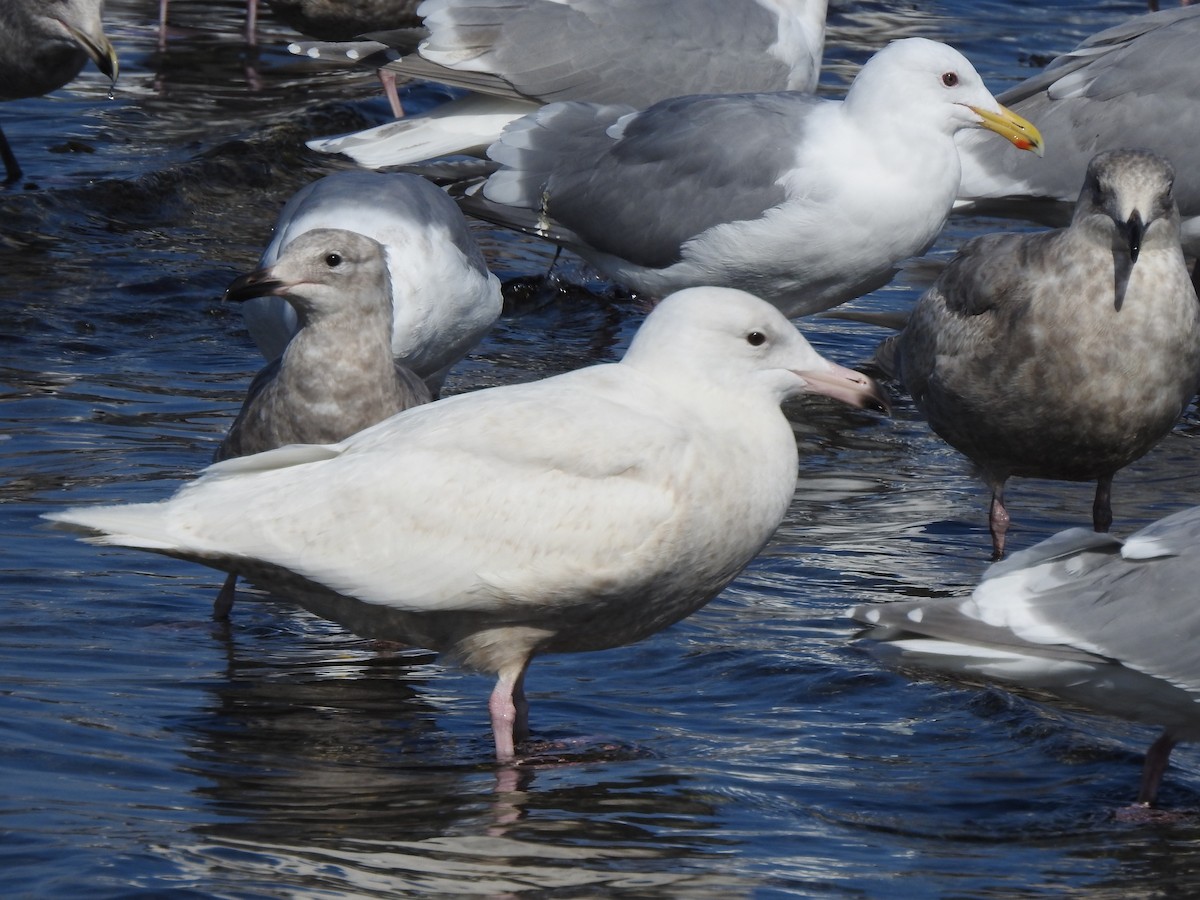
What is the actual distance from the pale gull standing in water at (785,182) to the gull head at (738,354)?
10.8 feet

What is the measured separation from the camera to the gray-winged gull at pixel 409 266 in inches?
289

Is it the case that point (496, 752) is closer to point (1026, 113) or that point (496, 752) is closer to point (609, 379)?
point (609, 379)

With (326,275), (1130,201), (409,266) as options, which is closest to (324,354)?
(326,275)

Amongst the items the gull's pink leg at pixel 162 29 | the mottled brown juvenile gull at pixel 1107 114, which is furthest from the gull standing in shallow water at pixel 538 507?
the gull's pink leg at pixel 162 29

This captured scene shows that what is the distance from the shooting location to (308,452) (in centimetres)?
503

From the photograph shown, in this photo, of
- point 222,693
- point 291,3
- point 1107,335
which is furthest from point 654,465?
point 291,3

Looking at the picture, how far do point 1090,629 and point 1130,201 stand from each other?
221 centimetres

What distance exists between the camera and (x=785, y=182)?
826 cm

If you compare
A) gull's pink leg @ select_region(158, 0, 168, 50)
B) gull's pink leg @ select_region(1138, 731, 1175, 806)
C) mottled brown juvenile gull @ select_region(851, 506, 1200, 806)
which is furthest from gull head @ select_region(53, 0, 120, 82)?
gull's pink leg @ select_region(1138, 731, 1175, 806)

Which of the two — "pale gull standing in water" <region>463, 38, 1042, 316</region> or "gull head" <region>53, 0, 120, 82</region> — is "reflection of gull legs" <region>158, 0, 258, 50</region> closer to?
"gull head" <region>53, 0, 120, 82</region>

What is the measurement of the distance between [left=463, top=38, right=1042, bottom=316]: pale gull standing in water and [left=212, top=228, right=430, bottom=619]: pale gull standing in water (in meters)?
2.51

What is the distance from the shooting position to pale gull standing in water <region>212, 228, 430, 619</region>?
6094mm

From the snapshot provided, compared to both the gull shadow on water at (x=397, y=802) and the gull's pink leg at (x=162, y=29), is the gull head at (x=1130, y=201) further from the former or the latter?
the gull's pink leg at (x=162, y=29)

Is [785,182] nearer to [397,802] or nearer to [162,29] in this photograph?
[397,802]
